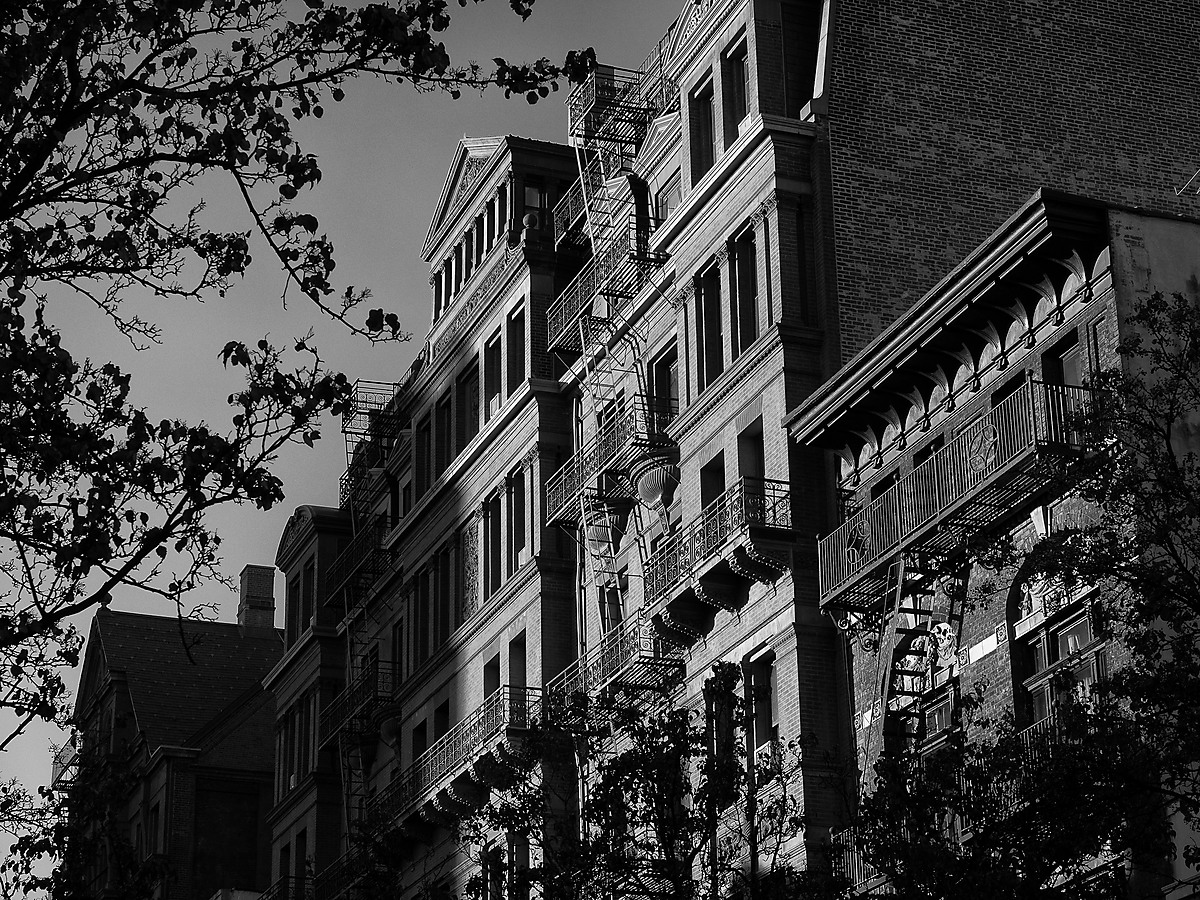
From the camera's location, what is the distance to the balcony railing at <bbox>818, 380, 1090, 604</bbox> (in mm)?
31438

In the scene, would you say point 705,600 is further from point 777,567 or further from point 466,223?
point 466,223

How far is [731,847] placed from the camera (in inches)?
1473

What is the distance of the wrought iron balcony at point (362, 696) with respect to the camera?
60969 millimetres

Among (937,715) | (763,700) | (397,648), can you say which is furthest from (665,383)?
(397,648)

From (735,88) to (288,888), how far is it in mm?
32417

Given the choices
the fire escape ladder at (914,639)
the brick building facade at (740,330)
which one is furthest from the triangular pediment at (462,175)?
the fire escape ladder at (914,639)

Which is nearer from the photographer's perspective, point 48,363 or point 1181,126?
point 48,363

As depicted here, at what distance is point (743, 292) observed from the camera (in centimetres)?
4272

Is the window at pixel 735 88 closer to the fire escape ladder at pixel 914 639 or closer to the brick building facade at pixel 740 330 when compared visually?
the brick building facade at pixel 740 330

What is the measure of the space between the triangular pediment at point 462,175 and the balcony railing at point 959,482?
78.6 feet

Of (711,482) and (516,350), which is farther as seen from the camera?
(516,350)

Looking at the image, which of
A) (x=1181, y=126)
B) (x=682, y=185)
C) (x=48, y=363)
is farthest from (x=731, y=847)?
(x=48, y=363)

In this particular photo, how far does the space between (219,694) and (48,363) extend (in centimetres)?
6829

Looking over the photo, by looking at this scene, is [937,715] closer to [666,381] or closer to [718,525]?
[718,525]
